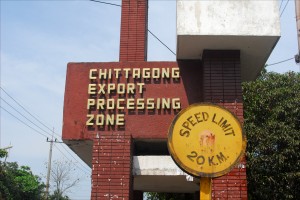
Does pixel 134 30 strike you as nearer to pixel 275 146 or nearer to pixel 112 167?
pixel 112 167

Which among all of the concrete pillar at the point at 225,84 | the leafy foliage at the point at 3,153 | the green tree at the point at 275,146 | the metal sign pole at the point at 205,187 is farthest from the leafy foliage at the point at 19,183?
Answer: the metal sign pole at the point at 205,187

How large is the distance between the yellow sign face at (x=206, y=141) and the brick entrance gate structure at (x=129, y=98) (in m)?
4.32

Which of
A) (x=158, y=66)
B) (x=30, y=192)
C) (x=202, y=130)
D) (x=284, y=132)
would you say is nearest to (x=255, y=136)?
(x=284, y=132)

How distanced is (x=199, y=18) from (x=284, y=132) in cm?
694

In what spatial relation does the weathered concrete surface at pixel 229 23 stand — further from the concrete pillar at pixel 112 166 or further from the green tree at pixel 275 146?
the green tree at pixel 275 146

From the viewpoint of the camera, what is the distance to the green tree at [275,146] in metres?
13.3

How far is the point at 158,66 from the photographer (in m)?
9.52

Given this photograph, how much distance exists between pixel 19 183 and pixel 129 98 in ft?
106

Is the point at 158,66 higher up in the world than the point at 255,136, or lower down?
higher up

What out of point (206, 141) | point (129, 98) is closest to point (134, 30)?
point (129, 98)

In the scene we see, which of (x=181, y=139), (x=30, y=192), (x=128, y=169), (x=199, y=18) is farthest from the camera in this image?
(x=30, y=192)

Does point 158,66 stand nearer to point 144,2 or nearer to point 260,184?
point 144,2

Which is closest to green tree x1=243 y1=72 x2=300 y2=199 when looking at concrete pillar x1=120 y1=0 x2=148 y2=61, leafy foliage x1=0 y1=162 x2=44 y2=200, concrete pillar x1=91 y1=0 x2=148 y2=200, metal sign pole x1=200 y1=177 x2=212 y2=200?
concrete pillar x1=120 y1=0 x2=148 y2=61

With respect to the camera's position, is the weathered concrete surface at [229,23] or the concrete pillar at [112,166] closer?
the weathered concrete surface at [229,23]
